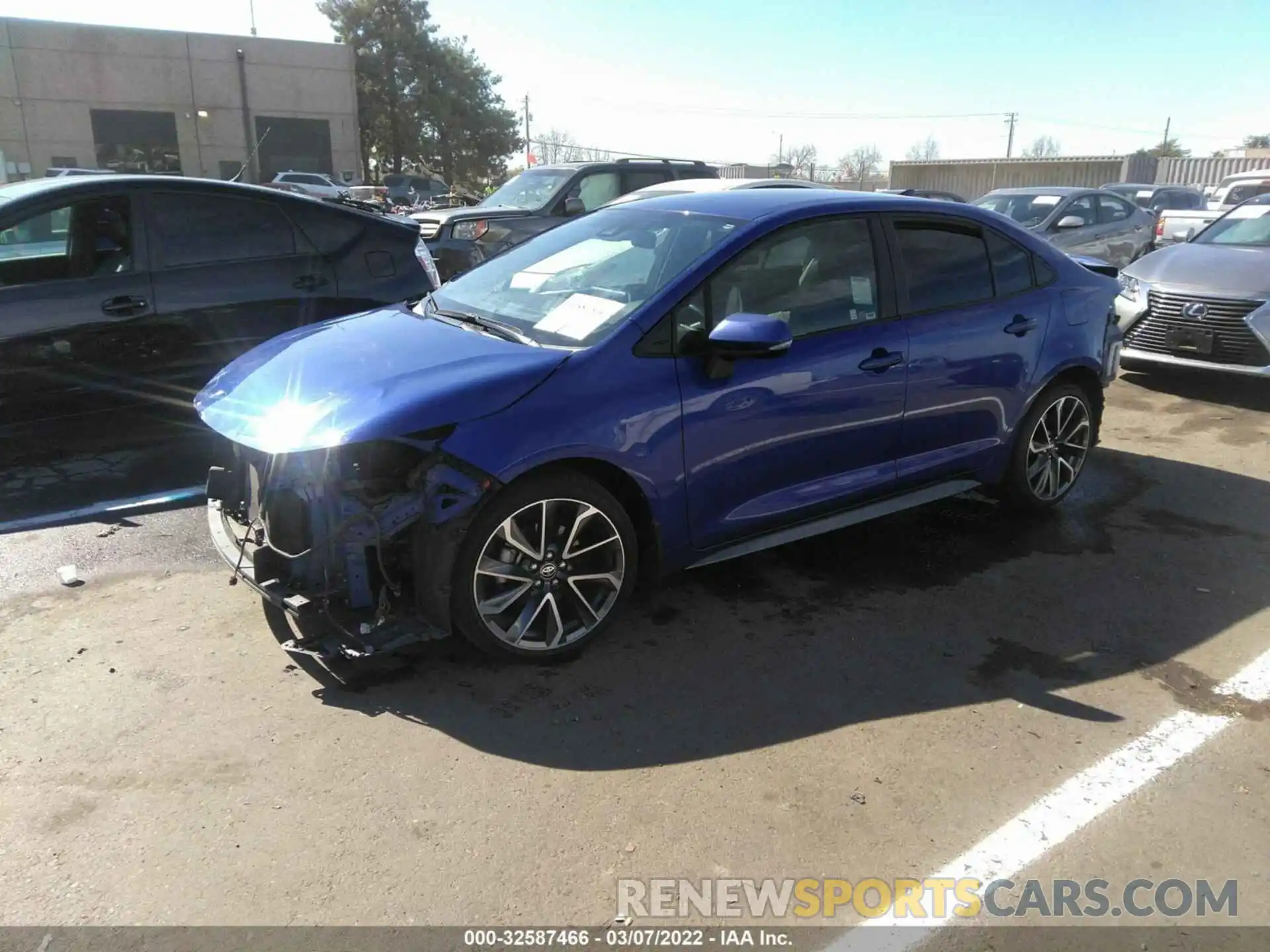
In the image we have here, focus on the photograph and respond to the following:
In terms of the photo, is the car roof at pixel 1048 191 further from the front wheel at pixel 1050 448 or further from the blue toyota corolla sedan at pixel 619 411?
the blue toyota corolla sedan at pixel 619 411

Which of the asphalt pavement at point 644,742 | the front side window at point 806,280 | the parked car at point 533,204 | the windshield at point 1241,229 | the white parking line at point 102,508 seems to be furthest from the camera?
the parked car at point 533,204

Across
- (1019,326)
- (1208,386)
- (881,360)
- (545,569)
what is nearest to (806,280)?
(881,360)

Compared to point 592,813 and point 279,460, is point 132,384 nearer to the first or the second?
point 279,460

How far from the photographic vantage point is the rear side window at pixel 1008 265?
468 centimetres

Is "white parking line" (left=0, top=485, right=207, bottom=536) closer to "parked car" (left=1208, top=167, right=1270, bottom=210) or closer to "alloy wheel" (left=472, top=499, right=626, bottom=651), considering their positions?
"alloy wheel" (left=472, top=499, right=626, bottom=651)

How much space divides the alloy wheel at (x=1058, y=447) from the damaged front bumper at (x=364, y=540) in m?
3.29

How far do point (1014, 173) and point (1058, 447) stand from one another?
1379 inches

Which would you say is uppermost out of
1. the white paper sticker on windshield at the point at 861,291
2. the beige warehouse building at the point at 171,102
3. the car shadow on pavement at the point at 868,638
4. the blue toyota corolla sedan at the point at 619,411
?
the beige warehouse building at the point at 171,102

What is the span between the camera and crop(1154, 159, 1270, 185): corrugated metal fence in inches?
1254

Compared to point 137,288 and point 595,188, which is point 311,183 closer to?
point 595,188

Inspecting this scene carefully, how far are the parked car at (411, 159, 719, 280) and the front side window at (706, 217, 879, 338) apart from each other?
23.6 feet

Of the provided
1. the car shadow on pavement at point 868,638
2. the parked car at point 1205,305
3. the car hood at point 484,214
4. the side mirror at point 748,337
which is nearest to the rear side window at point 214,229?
the car shadow on pavement at point 868,638

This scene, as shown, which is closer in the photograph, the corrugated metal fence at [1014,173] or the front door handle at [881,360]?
the front door handle at [881,360]

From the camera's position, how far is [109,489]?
5301 mm
